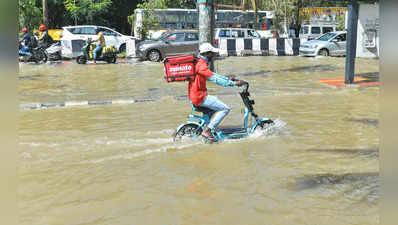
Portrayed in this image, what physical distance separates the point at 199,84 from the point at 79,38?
65.6 ft

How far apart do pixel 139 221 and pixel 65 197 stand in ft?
3.73

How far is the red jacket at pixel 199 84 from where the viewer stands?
260 inches

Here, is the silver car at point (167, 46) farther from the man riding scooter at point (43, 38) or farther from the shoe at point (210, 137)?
the shoe at point (210, 137)

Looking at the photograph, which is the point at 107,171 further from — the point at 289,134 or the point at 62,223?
the point at 289,134

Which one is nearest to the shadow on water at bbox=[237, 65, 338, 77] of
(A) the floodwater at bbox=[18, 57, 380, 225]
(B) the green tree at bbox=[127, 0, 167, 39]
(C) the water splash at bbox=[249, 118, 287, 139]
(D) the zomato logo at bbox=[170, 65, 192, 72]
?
(A) the floodwater at bbox=[18, 57, 380, 225]

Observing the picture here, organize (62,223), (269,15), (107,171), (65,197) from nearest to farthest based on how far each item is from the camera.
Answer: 1. (62,223)
2. (65,197)
3. (107,171)
4. (269,15)

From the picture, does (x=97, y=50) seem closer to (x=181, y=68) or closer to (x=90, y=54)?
(x=90, y=54)

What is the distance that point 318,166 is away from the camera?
5.91 meters

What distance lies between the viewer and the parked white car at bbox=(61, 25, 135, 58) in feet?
78.6

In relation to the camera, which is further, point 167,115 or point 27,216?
point 167,115

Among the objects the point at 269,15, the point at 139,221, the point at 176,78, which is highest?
the point at 269,15

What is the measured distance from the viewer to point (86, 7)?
116 ft

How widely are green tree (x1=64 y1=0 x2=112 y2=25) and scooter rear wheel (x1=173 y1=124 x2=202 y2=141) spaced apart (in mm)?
30077

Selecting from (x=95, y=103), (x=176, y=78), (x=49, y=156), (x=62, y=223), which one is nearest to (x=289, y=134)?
(x=176, y=78)
